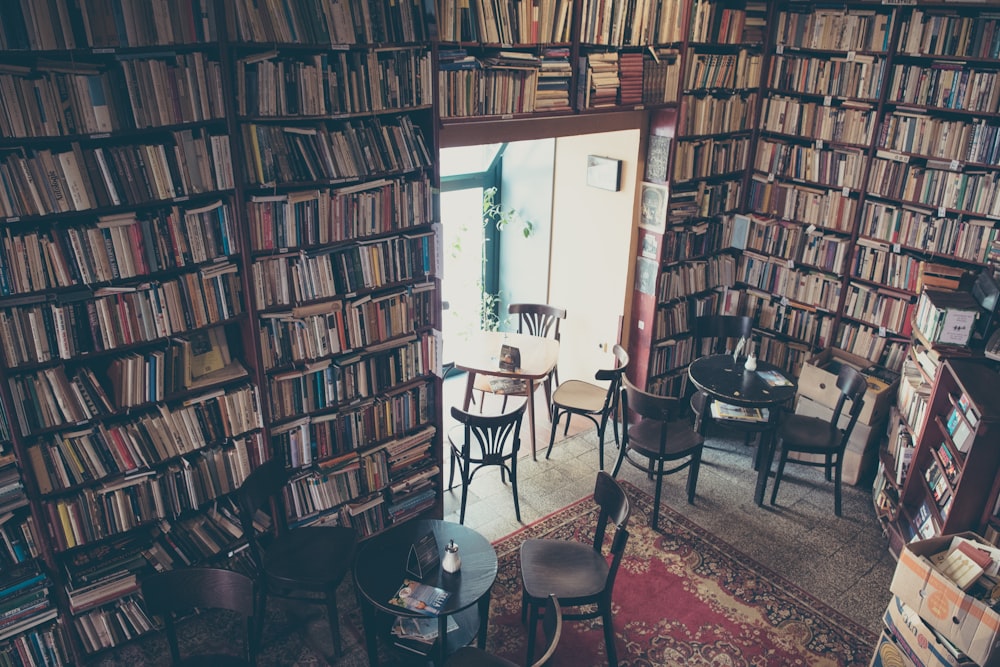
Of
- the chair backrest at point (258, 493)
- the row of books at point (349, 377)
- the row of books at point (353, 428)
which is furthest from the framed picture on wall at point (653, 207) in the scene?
the chair backrest at point (258, 493)

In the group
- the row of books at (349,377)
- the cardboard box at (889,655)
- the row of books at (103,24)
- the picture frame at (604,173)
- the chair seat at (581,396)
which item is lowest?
the cardboard box at (889,655)

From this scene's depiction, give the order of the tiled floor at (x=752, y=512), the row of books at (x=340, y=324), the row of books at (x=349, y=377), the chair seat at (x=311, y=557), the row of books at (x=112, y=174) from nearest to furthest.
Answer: the row of books at (x=112, y=174), the chair seat at (x=311, y=557), the row of books at (x=340, y=324), the row of books at (x=349, y=377), the tiled floor at (x=752, y=512)

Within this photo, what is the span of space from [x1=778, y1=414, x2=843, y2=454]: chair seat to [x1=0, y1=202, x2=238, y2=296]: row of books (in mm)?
4205

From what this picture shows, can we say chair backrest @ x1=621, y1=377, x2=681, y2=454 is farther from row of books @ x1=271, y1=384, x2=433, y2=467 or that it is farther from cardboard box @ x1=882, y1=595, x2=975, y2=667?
cardboard box @ x1=882, y1=595, x2=975, y2=667

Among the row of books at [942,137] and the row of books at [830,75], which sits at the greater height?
the row of books at [830,75]

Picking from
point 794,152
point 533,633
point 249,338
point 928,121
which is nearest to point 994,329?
point 928,121

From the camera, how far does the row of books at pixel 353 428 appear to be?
15.5ft

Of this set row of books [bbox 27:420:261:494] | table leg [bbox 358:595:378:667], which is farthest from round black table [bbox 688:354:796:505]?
row of books [bbox 27:420:261:494]

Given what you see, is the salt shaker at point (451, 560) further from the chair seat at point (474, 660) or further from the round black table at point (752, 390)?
the round black table at point (752, 390)

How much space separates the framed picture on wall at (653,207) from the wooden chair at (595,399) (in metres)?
1.07

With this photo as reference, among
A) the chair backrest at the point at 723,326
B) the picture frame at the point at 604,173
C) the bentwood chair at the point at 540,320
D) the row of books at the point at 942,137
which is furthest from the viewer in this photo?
the bentwood chair at the point at 540,320

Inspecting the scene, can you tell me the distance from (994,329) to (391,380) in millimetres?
3958

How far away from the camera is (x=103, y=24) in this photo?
340cm

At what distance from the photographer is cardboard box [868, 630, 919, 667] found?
3.82 m
